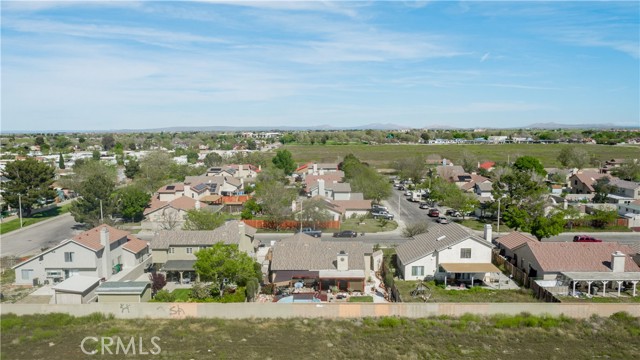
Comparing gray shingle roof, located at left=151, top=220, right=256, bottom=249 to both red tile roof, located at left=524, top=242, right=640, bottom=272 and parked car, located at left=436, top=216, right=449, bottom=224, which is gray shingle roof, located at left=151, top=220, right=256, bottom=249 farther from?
parked car, located at left=436, top=216, right=449, bottom=224

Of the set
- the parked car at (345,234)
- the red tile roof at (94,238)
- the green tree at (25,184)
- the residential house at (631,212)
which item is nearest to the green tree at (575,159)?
the residential house at (631,212)

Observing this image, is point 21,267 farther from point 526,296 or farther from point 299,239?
point 526,296

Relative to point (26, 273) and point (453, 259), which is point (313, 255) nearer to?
point (453, 259)

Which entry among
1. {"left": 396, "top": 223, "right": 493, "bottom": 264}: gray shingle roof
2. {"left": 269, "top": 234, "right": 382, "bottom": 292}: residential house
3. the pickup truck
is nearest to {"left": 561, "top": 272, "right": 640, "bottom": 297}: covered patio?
{"left": 396, "top": 223, "right": 493, "bottom": 264}: gray shingle roof

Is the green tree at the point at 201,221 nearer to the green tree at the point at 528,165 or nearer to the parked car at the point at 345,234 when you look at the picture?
the parked car at the point at 345,234

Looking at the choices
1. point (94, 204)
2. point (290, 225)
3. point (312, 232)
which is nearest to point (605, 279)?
point (312, 232)

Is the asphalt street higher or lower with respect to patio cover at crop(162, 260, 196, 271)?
lower
